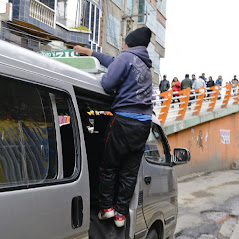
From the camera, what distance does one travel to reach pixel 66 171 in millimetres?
2795

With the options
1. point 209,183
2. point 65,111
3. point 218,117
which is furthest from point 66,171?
point 218,117

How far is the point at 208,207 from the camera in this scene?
31.3ft

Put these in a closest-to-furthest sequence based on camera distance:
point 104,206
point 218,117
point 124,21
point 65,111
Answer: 1. point 65,111
2. point 104,206
3. point 218,117
4. point 124,21

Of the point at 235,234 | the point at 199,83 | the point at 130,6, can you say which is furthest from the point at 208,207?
the point at 130,6

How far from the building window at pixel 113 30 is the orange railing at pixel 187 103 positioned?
34.3 ft

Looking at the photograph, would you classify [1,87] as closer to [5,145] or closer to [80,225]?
[5,145]

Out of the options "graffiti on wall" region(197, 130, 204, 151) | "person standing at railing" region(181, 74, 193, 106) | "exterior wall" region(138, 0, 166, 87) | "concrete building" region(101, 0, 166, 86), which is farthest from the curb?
"exterior wall" region(138, 0, 166, 87)

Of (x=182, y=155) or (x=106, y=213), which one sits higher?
(x=182, y=155)

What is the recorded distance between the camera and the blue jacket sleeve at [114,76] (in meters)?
3.31

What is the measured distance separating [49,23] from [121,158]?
1760 cm

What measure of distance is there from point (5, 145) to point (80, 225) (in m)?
0.88

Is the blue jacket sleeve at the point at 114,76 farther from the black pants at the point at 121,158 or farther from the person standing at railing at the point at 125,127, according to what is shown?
the black pants at the point at 121,158

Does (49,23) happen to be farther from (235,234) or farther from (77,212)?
(77,212)

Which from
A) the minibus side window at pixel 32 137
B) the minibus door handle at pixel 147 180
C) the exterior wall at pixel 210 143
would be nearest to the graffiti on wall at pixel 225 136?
the exterior wall at pixel 210 143
